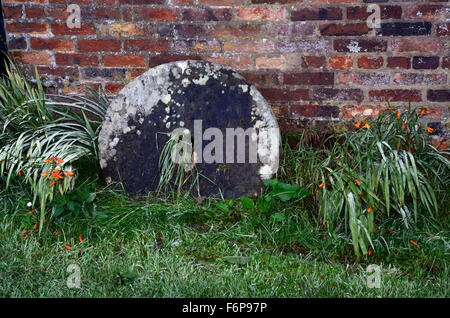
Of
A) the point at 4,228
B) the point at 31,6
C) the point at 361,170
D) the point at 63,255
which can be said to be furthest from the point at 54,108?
the point at 361,170

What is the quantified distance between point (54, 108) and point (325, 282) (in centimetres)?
Result: 227

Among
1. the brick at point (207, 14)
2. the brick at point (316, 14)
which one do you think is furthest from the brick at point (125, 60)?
the brick at point (316, 14)

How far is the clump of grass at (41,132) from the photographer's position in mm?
2635

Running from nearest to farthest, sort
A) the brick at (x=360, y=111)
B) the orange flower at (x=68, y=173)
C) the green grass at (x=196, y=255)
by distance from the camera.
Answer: the green grass at (x=196, y=255) → the orange flower at (x=68, y=173) → the brick at (x=360, y=111)

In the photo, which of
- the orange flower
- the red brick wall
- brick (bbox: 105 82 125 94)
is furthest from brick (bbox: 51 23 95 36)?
the orange flower

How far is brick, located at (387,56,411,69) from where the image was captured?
3.00m

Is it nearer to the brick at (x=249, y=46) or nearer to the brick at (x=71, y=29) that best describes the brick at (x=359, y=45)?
the brick at (x=249, y=46)

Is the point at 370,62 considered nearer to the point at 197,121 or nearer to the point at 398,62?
the point at 398,62

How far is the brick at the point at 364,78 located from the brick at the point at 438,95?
1.02 feet

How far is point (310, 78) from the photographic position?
122 inches

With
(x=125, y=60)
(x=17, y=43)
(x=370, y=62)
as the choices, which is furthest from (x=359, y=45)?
(x=17, y=43)

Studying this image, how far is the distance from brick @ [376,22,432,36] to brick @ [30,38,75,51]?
222cm

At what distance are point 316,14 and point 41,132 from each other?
2043mm

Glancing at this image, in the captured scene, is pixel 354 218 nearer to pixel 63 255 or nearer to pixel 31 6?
pixel 63 255
